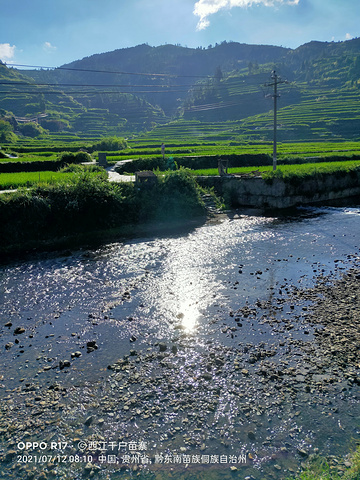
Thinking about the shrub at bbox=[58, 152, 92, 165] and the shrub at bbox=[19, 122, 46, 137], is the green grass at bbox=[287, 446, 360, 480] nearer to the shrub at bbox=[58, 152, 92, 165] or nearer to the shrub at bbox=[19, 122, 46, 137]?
the shrub at bbox=[58, 152, 92, 165]

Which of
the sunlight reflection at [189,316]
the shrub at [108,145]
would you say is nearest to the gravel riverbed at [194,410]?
the sunlight reflection at [189,316]

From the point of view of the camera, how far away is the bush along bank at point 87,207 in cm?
2192

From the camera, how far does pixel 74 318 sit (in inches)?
515

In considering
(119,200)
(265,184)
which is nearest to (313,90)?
(265,184)

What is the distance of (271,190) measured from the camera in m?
32.2

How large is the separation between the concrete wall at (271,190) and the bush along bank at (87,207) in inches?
196

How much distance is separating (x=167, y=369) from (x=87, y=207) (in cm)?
1683

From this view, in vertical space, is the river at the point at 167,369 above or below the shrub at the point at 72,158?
below

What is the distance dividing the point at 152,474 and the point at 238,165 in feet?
137

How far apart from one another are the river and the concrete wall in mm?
13912

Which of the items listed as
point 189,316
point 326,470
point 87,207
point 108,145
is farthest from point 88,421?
point 108,145

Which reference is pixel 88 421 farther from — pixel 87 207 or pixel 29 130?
pixel 29 130

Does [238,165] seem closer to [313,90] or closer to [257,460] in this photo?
[257,460]

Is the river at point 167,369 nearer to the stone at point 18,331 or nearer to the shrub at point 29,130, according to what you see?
the stone at point 18,331
